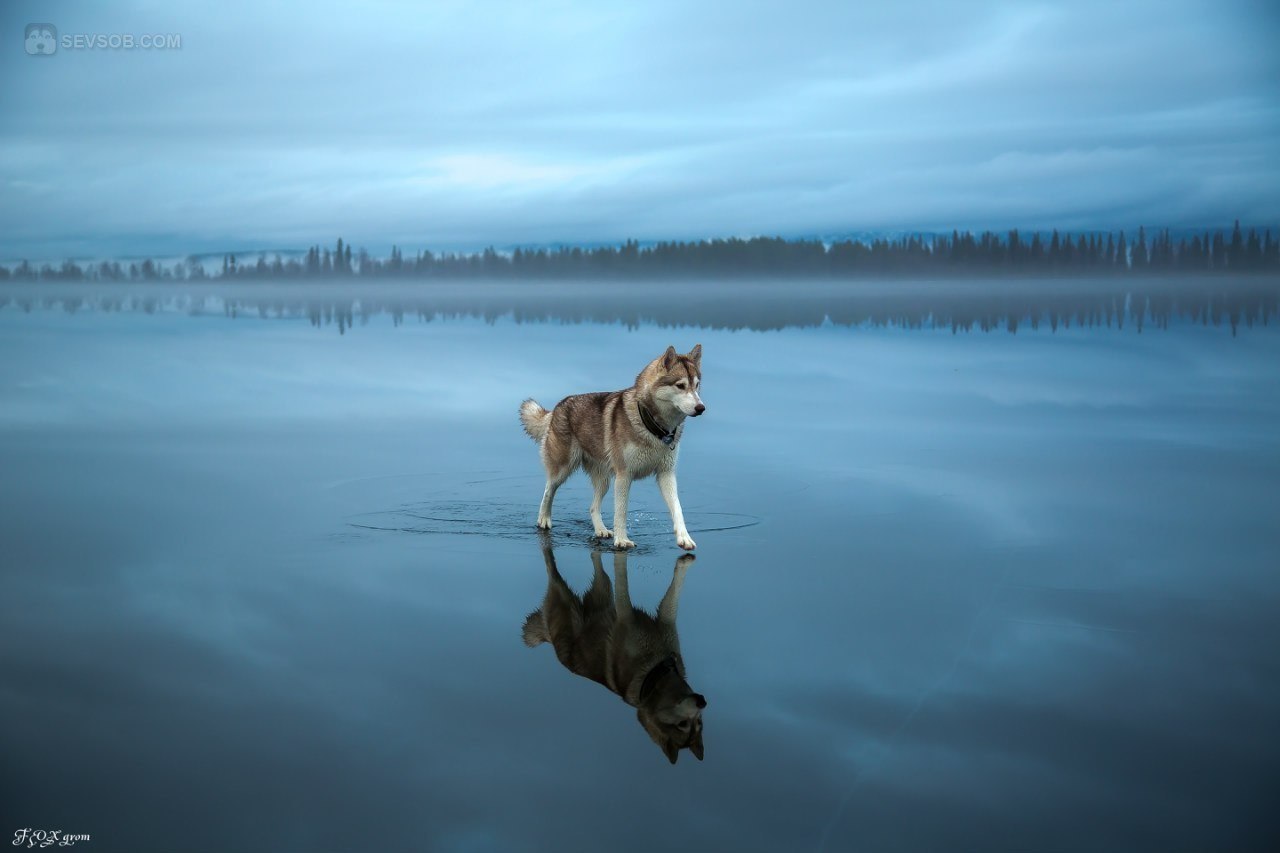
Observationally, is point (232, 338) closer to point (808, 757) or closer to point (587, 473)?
point (587, 473)

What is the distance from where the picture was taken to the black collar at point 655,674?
7816 millimetres

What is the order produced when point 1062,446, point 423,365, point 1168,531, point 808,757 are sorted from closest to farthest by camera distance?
point 808,757
point 1168,531
point 1062,446
point 423,365

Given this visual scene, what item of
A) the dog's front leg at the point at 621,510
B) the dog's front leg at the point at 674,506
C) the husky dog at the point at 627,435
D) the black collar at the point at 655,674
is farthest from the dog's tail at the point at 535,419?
the black collar at the point at 655,674

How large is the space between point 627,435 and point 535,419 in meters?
1.83

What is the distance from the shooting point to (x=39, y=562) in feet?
37.0

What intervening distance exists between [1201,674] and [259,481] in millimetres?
11345

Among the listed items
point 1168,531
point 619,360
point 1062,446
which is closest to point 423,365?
point 619,360

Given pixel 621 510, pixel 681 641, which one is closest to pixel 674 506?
pixel 621 510

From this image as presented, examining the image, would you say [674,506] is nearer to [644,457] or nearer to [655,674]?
[644,457]

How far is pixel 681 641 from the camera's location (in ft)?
28.9

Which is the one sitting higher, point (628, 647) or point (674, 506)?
point (674, 506)

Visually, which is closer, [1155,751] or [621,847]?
[621,847]

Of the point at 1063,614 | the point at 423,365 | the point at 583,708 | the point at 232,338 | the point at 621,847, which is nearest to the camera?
the point at 621,847

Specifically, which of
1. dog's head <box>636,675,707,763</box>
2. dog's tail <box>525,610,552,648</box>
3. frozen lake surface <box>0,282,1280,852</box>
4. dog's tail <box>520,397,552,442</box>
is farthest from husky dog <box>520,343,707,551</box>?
dog's head <box>636,675,707,763</box>
